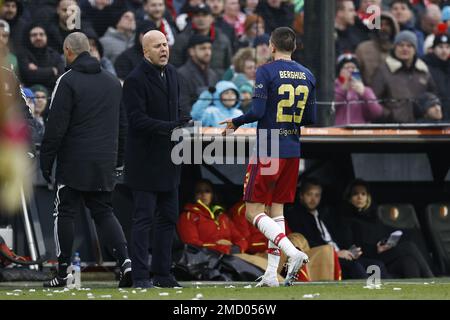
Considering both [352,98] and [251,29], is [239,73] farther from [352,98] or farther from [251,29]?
[352,98]

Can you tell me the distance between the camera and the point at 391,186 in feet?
45.4

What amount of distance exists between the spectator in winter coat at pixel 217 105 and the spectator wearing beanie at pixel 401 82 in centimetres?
150

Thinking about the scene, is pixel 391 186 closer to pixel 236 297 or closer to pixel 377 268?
pixel 377 268

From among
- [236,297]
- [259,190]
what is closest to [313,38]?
[259,190]

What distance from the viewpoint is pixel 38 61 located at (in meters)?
12.3

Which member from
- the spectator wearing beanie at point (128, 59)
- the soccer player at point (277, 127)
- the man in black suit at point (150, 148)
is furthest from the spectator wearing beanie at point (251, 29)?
the man in black suit at point (150, 148)

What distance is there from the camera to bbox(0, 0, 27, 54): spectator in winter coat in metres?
12.3

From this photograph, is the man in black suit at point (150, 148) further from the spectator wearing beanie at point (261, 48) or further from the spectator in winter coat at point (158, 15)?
the spectator in winter coat at point (158, 15)

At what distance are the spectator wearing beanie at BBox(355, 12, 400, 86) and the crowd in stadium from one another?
0.01 metres

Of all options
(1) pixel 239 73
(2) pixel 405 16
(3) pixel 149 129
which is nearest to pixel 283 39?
(3) pixel 149 129

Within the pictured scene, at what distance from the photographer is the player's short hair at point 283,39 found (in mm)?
9203

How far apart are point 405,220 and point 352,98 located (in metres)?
1.52

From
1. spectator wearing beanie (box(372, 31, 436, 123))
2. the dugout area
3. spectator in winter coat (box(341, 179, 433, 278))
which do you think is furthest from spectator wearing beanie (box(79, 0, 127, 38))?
spectator in winter coat (box(341, 179, 433, 278))

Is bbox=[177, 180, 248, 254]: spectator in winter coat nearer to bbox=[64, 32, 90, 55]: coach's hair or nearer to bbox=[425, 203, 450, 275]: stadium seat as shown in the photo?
bbox=[425, 203, 450, 275]: stadium seat
